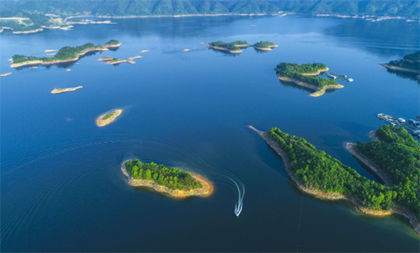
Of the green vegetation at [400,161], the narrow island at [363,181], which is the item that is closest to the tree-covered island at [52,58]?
the narrow island at [363,181]

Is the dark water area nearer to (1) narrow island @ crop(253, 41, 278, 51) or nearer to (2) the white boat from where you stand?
(2) the white boat

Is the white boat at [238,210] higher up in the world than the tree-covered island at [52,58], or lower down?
lower down

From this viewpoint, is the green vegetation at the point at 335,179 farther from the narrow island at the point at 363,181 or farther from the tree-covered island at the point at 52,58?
the tree-covered island at the point at 52,58

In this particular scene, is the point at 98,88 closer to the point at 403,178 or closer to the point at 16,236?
the point at 16,236

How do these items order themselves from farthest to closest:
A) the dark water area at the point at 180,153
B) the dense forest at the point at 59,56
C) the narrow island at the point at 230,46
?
1. the narrow island at the point at 230,46
2. the dense forest at the point at 59,56
3. the dark water area at the point at 180,153

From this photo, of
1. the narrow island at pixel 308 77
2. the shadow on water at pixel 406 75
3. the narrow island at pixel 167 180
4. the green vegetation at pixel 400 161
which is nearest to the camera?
the green vegetation at pixel 400 161

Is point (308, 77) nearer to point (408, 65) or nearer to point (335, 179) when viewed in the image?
point (408, 65)

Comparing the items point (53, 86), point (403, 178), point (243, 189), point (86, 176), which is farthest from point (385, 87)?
point (53, 86)
